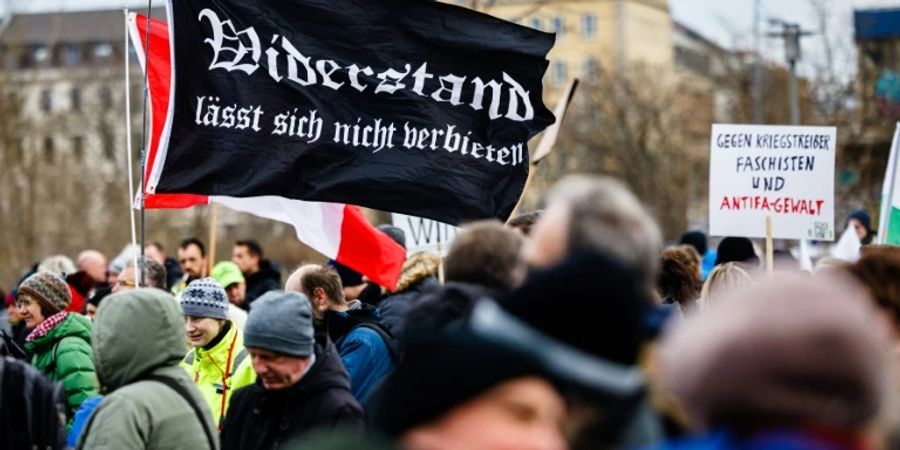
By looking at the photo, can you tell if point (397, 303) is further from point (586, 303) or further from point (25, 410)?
point (586, 303)

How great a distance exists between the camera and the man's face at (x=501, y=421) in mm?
3596

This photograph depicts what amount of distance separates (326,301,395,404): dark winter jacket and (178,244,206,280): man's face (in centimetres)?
645

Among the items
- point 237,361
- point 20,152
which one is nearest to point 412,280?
point 237,361

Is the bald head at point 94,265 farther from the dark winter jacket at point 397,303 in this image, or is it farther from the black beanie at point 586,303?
the black beanie at point 586,303

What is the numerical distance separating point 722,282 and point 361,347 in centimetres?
172

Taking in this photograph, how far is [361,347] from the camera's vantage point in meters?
8.08

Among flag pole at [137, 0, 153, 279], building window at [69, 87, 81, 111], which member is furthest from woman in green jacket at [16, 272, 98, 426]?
building window at [69, 87, 81, 111]

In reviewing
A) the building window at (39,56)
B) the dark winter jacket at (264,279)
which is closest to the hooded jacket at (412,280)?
the dark winter jacket at (264,279)

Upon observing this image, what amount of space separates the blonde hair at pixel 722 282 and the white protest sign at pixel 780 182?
3.87 m

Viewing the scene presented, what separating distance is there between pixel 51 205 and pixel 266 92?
41.1 metres

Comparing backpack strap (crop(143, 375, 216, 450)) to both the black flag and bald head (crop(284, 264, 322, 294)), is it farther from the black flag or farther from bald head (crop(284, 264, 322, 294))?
the black flag

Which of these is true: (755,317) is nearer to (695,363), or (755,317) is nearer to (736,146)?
(695,363)

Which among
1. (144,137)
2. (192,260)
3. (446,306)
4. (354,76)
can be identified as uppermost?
Answer: (354,76)

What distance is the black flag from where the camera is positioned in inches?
349
